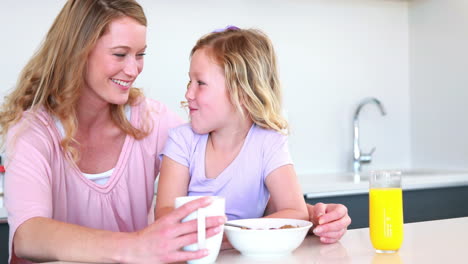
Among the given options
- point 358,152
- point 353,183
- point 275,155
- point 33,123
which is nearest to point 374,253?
point 275,155

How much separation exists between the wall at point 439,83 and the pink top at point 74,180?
1.94 m

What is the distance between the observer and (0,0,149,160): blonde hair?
1627 millimetres

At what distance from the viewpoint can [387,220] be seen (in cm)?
121

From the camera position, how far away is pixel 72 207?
169cm

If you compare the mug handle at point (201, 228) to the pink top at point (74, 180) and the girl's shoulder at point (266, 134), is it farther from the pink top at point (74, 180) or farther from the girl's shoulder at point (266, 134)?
the girl's shoulder at point (266, 134)

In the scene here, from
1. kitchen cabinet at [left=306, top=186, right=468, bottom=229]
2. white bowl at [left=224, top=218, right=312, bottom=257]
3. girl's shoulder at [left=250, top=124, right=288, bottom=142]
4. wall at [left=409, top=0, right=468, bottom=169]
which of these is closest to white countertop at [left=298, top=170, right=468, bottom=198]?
kitchen cabinet at [left=306, top=186, right=468, bottom=229]

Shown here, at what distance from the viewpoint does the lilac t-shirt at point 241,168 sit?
5.32ft

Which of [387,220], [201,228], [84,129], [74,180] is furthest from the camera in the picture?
[84,129]

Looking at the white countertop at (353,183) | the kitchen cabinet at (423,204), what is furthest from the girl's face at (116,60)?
the kitchen cabinet at (423,204)

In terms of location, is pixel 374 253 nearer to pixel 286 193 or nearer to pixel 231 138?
pixel 286 193

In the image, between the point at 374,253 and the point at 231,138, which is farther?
the point at 231,138

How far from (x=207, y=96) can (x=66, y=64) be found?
399 millimetres

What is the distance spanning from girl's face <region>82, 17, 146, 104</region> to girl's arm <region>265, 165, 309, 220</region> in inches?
18.9

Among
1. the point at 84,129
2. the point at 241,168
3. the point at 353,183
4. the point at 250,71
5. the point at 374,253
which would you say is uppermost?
the point at 250,71
